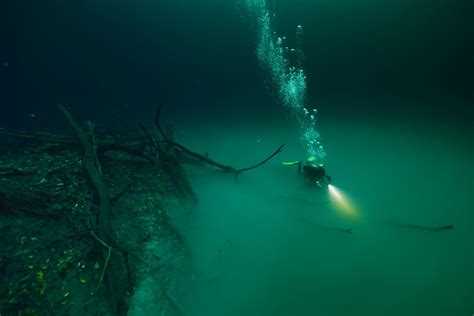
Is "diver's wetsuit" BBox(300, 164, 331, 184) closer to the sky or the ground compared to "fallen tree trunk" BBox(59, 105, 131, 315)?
closer to the sky

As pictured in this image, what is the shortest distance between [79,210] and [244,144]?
15.5 ft

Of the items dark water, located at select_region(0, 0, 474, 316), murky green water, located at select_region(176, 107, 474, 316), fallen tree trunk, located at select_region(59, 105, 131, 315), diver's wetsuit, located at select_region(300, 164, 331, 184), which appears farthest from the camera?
diver's wetsuit, located at select_region(300, 164, 331, 184)

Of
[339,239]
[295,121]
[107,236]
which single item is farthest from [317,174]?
[295,121]

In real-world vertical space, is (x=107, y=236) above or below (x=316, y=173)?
below

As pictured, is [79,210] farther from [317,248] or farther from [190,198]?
[317,248]

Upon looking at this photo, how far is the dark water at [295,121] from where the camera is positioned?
308 centimetres

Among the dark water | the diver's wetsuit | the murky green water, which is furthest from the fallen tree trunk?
the diver's wetsuit

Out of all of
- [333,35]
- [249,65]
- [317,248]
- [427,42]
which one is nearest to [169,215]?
[317,248]

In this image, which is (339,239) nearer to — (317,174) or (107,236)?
(317,174)

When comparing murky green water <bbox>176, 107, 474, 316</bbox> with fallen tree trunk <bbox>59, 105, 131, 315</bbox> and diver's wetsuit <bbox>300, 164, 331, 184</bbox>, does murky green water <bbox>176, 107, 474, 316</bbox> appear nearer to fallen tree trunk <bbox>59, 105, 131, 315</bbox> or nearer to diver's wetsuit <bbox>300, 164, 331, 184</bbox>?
diver's wetsuit <bbox>300, 164, 331, 184</bbox>

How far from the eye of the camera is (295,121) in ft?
27.6

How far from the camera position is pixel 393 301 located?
2.81m

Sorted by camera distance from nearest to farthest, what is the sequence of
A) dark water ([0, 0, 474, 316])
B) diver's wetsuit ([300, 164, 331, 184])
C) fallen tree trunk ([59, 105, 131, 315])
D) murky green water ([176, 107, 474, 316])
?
fallen tree trunk ([59, 105, 131, 315]) → murky green water ([176, 107, 474, 316]) → dark water ([0, 0, 474, 316]) → diver's wetsuit ([300, 164, 331, 184])

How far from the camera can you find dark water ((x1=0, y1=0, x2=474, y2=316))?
3080 mm
